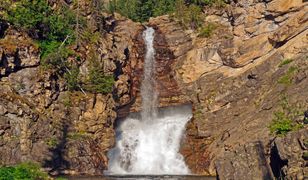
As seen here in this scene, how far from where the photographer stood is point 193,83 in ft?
196

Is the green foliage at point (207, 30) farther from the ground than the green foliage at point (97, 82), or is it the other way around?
the green foliage at point (207, 30)

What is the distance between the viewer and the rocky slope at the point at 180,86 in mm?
47219

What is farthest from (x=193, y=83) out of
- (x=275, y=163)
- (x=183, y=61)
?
(x=275, y=163)

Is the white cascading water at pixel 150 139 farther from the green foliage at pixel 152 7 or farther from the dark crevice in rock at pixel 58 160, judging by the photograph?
the green foliage at pixel 152 7

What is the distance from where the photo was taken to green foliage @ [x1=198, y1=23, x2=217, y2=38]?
62.4 metres

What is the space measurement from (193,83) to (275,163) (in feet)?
103

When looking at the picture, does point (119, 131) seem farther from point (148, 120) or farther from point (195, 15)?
point (195, 15)

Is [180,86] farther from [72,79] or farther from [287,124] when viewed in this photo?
[287,124]

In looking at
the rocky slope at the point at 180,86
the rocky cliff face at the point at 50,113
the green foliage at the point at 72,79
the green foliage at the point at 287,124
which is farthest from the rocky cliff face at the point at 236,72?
the green foliage at the point at 72,79

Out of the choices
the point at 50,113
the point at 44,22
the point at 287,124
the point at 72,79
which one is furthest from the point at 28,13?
the point at 287,124

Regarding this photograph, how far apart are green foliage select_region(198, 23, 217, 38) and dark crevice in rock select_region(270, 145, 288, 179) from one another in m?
34.7

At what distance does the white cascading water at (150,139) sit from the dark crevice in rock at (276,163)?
22129 millimetres

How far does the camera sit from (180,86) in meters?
60.8

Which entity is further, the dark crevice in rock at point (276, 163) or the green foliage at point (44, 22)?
the green foliage at point (44, 22)
